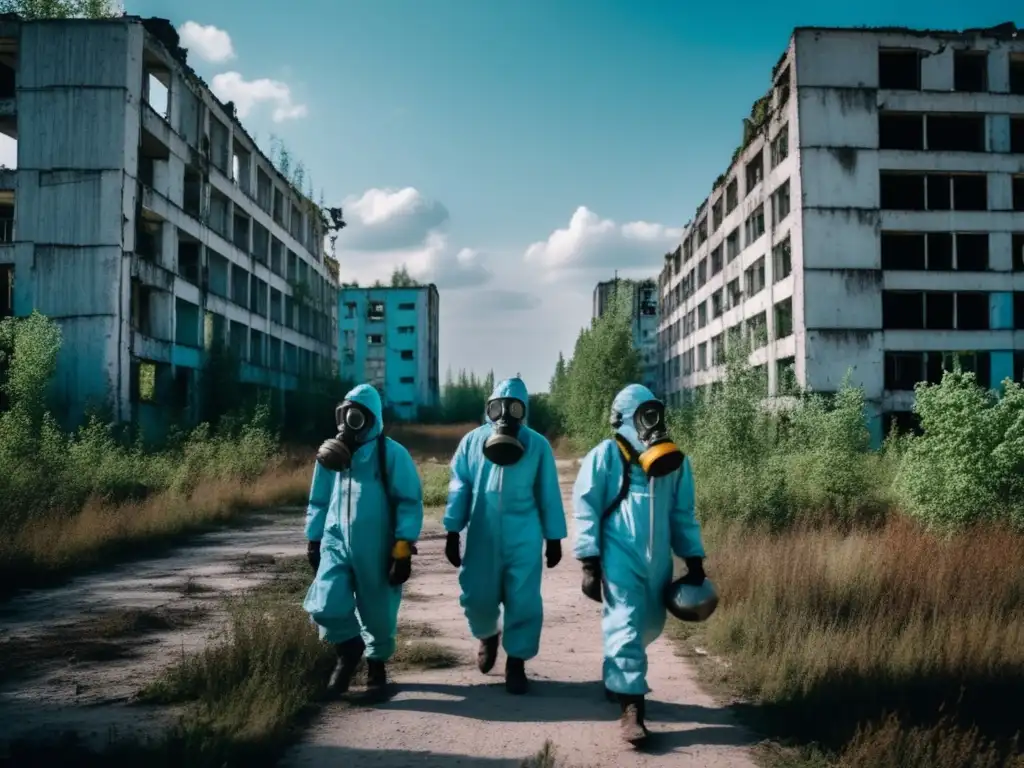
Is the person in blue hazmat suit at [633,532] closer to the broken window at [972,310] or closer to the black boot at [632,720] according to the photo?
the black boot at [632,720]

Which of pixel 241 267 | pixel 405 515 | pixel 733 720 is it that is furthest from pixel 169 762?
pixel 241 267

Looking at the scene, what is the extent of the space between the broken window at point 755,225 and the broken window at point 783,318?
12.3ft

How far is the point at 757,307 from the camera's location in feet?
112

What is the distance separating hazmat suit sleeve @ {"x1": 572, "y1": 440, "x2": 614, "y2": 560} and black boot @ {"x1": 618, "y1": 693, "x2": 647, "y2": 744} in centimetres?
82

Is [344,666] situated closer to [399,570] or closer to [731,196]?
[399,570]

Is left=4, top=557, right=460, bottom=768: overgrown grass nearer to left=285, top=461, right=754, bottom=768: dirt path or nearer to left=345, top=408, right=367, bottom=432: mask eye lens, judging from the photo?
left=285, top=461, right=754, bottom=768: dirt path

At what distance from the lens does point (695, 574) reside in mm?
5000

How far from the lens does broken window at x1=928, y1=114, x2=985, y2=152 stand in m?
29.5

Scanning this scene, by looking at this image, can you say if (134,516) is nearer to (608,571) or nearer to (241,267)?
(608,571)

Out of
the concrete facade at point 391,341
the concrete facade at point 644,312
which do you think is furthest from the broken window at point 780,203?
the concrete facade at point 391,341

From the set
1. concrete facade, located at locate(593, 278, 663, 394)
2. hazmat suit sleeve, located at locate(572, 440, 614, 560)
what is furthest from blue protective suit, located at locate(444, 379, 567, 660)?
concrete facade, located at locate(593, 278, 663, 394)

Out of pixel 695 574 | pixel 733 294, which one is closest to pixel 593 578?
pixel 695 574

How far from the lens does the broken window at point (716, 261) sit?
42.8 metres

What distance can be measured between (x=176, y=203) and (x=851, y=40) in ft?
76.8
